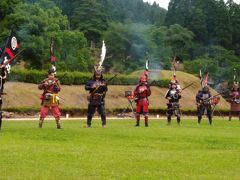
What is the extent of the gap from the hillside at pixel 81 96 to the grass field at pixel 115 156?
20.6m

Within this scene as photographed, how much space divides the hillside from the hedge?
456 millimetres

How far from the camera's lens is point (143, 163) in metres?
11.3

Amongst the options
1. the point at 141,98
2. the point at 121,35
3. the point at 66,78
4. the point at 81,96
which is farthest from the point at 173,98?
the point at 121,35

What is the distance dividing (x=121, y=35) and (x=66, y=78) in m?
16.0

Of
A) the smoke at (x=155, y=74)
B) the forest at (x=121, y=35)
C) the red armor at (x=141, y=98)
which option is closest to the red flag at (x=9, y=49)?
the red armor at (x=141, y=98)

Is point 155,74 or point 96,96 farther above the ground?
point 155,74

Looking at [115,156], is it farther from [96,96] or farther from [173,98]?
[173,98]

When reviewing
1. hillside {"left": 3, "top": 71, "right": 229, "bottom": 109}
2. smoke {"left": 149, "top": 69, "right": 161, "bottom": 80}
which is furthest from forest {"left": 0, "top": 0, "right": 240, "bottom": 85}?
smoke {"left": 149, "top": 69, "right": 161, "bottom": 80}

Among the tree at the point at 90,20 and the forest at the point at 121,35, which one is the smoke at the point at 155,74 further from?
the tree at the point at 90,20

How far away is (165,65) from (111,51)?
5.51 meters

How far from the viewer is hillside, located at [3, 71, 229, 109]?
38.3 meters

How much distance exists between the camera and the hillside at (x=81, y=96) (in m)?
38.3

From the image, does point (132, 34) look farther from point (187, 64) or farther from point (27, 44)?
point (27, 44)

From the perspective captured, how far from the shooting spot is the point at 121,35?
59375mm
